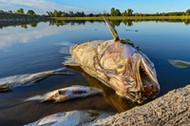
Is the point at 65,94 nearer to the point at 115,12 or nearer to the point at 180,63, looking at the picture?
the point at 180,63

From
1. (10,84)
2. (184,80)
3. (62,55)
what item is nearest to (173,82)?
(184,80)

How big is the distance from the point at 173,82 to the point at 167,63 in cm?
283

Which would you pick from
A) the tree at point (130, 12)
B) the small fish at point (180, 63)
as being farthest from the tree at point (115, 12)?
the small fish at point (180, 63)

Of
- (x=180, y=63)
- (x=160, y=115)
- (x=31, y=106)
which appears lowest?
(x=31, y=106)

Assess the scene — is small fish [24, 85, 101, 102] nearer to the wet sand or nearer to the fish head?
the wet sand

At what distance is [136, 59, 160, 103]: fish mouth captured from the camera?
21.2 ft

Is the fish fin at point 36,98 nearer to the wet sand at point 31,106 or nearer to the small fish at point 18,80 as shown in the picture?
the wet sand at point 31,106

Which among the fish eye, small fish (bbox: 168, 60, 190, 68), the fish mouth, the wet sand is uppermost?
the fish eye

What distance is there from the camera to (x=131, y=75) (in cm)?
657

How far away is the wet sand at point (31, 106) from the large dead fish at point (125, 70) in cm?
70

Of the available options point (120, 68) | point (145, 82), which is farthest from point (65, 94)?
point (145, 82)

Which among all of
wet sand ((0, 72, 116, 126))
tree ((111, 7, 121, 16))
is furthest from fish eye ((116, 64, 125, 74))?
tree ((111, 7, 121, 16))

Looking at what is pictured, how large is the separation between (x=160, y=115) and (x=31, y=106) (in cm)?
383

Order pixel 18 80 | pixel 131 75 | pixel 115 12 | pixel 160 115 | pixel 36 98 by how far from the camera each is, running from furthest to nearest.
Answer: pixel 115 12
pixel 18 80
pixel 36 98
pixel 131 75
pixel 160 115
